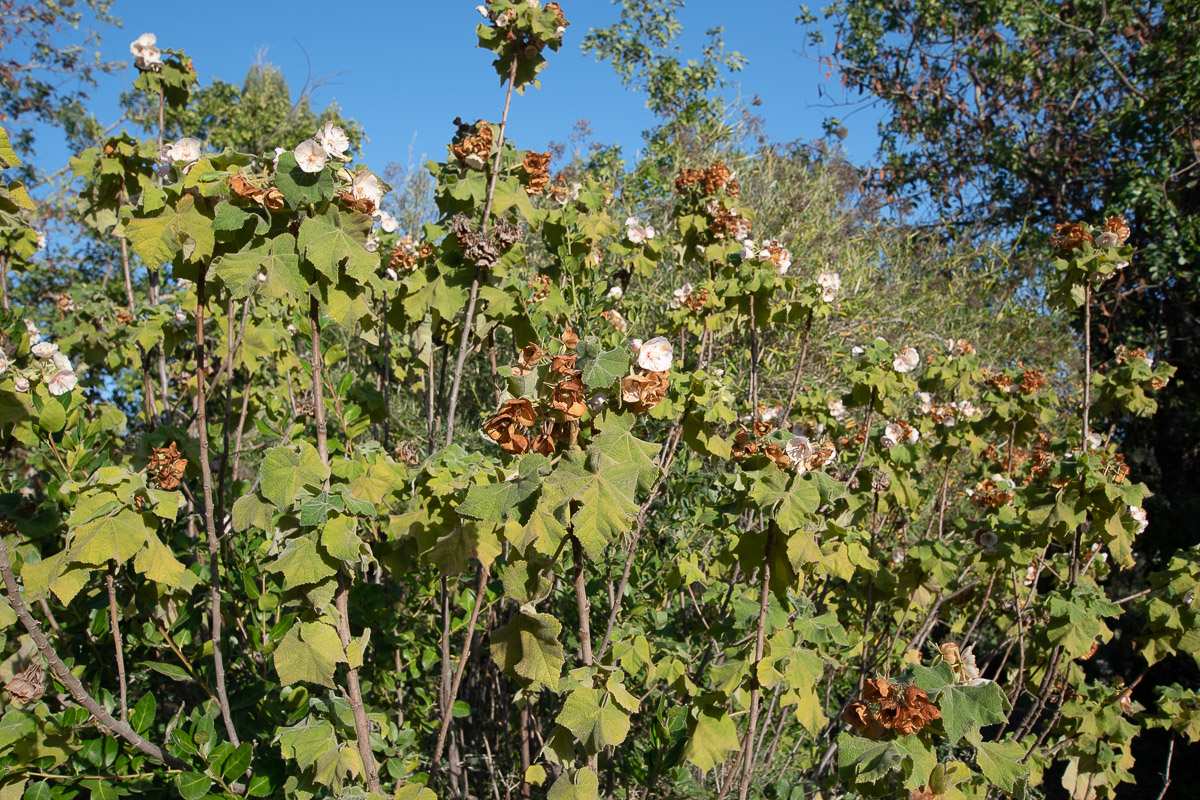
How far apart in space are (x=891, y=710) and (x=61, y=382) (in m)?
2.15

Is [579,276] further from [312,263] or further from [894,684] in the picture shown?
[894,684]

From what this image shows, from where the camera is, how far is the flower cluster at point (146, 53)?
2430 mm

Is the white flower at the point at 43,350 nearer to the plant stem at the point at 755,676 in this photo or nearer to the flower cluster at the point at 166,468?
the flower cluster at the point at 166,468

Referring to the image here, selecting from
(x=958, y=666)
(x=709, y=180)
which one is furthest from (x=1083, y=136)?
(x=958, y=666)

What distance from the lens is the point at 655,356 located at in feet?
4.23

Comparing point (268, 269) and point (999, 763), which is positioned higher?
point (268, 269)

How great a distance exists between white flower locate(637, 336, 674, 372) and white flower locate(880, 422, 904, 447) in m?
2.08

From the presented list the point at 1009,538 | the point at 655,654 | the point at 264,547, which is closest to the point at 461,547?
the point at 264,547

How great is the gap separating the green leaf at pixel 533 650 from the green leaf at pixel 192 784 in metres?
0.70

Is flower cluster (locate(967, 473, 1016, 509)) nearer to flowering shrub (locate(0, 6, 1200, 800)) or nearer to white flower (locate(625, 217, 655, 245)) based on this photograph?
flowering shrub (locate(0, 6, 1200, 800))

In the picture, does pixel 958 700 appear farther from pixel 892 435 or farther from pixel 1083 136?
pixel 1083 136

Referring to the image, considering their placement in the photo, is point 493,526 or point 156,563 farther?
point 156,563

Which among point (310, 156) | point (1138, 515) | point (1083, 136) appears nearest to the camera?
point (310, 156)

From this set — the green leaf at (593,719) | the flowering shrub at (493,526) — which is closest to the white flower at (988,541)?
the flowering shrub at (493,526)
